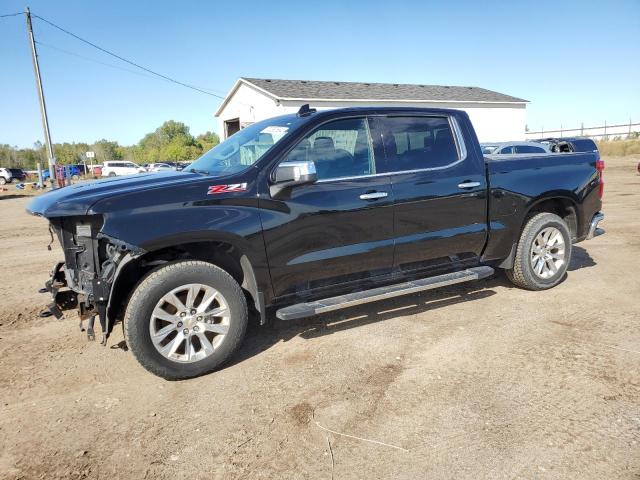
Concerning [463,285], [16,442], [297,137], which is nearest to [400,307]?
[463,285]

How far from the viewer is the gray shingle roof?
84.0 feet

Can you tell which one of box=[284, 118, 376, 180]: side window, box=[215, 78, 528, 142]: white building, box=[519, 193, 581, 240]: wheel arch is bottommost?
box=[519, 193, 581, 240]: wheel arch

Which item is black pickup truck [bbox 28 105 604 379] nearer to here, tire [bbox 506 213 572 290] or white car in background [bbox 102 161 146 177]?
tire [bbox 506 213 572 290]

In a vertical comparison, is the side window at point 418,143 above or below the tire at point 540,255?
above

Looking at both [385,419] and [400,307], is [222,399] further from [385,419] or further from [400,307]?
[400,307]

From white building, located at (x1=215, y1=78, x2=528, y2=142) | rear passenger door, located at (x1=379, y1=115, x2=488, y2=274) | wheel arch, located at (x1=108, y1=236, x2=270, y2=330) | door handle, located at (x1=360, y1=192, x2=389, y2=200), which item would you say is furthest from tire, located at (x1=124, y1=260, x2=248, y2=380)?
white building, located at (x1=215, y1=78, x2=528, y2=142)

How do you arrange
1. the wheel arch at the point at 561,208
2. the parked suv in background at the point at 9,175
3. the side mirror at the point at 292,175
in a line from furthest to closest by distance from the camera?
the parked suv in background at the point at 9,175
the wheel arch at the point at 561,208
the side mirror at the point at 292,175

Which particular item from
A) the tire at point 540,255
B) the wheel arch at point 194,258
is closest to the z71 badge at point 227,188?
the wheel arch at point 194,258

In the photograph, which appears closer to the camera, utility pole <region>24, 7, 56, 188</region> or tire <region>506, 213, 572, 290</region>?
tire <region>506, 213, 572, 290</region>

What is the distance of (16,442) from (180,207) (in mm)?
1752

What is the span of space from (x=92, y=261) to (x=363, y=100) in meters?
24.4

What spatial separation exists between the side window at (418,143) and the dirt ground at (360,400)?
4.91 feet

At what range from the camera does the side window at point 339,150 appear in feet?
12.5

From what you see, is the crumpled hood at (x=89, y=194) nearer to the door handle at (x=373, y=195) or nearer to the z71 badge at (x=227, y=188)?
the z71 badge at (x=227, y=188)
